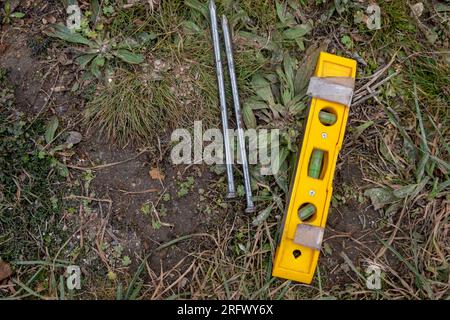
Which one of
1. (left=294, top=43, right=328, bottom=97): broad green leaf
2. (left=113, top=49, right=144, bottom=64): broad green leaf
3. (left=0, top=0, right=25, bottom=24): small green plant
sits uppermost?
(left=0, top=0, right=25, bottom=24): small green plant

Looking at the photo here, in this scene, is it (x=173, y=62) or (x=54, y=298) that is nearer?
(x=54, y=298)

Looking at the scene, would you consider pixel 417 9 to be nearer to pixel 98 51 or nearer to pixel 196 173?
pixel 196 173

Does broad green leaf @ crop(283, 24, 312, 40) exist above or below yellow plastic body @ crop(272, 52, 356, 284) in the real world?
above

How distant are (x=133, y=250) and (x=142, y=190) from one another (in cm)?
29

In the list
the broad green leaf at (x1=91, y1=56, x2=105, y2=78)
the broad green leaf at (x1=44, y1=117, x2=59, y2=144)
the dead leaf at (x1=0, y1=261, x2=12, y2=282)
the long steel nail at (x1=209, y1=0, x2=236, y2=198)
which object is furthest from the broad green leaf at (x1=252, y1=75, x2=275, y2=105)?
the dead leaf at (x1=0, y1=261, x2=12, y2=282)

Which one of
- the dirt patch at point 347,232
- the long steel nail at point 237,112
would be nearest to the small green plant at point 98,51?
the long steel nail at point 237,112

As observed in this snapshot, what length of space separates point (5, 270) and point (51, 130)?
679 mm

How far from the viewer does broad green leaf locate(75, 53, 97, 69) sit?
246cm

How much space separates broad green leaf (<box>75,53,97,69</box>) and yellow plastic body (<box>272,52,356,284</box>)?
1.09 m

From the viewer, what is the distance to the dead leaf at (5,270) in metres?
2.30

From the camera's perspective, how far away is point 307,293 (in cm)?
238

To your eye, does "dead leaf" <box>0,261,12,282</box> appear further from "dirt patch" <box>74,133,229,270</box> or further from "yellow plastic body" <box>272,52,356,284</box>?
"yellow plastic body" <box>272,52,356,284</box>
